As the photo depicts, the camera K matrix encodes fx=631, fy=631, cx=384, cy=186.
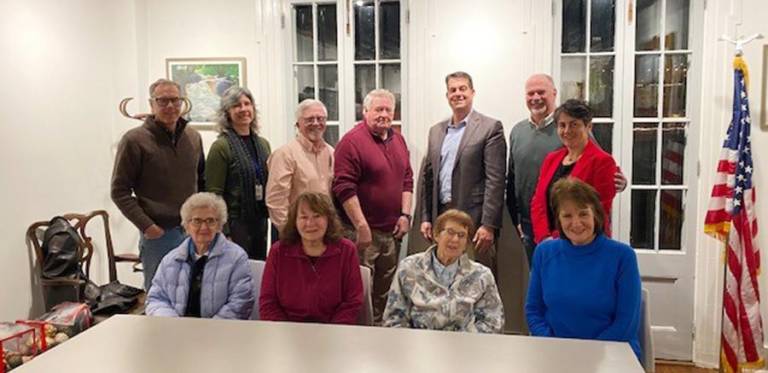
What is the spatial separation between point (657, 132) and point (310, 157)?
1.94 m

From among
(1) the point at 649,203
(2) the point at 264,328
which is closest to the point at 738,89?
(1) the point at 649,203

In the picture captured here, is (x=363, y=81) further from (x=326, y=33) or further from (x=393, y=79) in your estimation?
(x=326, y=33)

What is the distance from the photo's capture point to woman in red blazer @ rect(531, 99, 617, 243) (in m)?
2.62

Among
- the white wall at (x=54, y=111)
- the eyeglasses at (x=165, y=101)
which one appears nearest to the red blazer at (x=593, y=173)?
the eyeglasses at (x=165, y=101)

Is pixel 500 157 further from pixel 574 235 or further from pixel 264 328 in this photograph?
pixel 264 328

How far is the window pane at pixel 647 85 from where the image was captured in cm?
351

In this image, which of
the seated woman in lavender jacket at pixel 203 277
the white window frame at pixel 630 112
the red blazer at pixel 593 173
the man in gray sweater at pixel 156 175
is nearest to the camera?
the seated woman in lavender jacket at pixel 203 277

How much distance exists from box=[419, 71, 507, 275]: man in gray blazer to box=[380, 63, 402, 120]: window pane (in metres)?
0.56

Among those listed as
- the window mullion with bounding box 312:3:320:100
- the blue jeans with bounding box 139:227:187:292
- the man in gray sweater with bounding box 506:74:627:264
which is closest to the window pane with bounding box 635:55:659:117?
the man in gray sweater with bounding box 506:74:627:264

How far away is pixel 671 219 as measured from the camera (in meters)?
3.58

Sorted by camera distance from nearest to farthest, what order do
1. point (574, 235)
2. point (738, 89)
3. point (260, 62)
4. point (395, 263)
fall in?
point (574, 235) < point (738, 89) < point (395, 263) < point (260, 62)

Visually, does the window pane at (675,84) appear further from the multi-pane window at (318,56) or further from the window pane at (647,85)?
the multi-pane window at (318,56)

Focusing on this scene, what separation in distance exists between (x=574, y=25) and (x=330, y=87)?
1.47 metres

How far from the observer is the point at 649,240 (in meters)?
3.62
